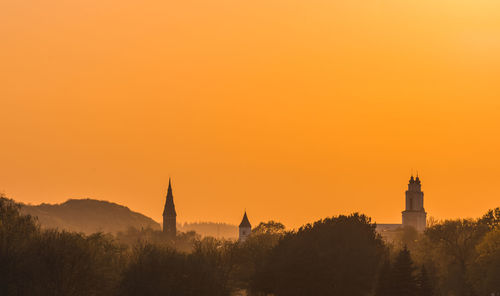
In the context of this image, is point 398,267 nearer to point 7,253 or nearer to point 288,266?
point 288,266

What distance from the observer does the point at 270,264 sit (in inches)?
4852

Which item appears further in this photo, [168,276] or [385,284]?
[385,284]

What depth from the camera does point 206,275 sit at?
106438 mm

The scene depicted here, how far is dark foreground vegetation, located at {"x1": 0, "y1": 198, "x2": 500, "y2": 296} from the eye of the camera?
94375 mm

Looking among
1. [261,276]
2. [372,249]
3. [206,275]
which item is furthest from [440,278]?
[206,275]

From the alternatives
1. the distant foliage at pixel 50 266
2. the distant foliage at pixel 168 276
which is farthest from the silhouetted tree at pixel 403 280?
the distant foliage at pixel 50 266

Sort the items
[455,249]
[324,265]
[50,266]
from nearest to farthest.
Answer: [50,266]
[324,265]
[455,249]

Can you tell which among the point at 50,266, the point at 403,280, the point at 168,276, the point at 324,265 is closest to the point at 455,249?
the point at 324,265

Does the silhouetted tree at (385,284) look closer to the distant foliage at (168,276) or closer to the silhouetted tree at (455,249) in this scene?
the distant foliage at (168,276)

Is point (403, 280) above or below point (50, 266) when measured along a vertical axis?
above

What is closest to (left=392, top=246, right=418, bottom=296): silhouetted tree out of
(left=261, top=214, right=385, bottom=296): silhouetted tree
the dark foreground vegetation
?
the dark foreground vegetation

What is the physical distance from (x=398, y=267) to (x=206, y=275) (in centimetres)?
1864

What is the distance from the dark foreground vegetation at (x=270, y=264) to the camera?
94375mm

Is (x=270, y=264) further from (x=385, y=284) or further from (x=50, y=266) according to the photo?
(x=50, y=266)
